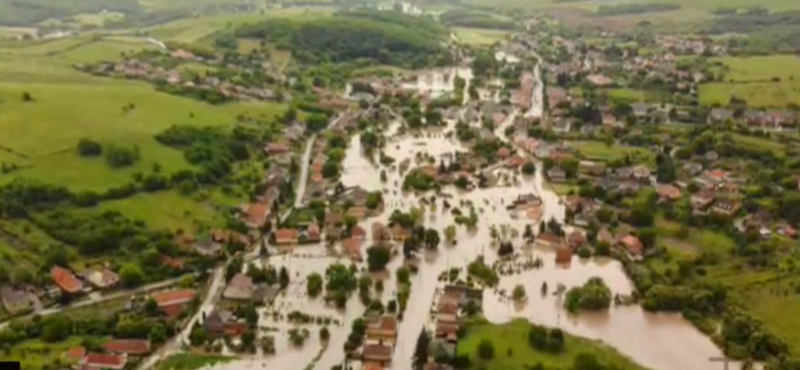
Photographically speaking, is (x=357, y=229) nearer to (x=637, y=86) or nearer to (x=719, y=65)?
(x=637, y=86)

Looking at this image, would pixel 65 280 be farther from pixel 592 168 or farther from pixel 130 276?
pixel 592 168

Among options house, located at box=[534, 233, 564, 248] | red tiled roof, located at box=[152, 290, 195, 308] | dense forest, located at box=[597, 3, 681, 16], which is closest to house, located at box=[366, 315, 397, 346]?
red tiled roof, located at box=[152, 290, 195, 308]

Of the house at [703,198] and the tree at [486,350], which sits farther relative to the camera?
the house at [703,198]

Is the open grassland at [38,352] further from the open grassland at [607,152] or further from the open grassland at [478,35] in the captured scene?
the open grassland at [478,35]

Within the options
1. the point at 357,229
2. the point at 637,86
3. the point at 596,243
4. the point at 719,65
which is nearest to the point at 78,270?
the point at 357,229

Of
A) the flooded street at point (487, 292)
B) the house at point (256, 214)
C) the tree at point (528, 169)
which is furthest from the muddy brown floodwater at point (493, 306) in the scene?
the tree at point (528, 169)

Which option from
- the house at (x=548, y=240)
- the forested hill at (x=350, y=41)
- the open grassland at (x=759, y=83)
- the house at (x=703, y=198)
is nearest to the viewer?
the house at (x=548, y=240)
